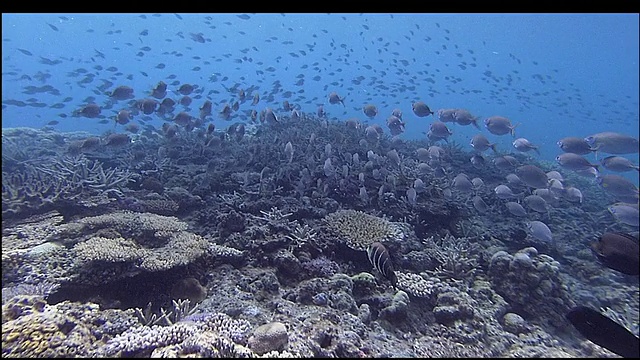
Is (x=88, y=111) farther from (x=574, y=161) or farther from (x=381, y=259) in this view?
(x=574, y=161)

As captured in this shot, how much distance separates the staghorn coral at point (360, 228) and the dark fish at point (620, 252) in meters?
3.05

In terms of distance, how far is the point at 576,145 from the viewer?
8414 mm

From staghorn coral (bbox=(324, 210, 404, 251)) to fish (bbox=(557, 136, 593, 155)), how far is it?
5578 mm

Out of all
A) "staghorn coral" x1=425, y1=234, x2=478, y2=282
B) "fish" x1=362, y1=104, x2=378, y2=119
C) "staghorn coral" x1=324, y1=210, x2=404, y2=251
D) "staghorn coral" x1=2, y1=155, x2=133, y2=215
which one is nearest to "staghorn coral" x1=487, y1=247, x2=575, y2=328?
"staghorn coral" x1=425, y1=234, x2=478, y2=282

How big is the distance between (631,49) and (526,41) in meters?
19.7

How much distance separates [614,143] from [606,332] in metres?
6.87

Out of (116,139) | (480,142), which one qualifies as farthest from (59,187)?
(480,142)

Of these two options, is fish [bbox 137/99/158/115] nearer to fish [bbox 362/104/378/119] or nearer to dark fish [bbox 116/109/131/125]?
dark fish [bbox 116/109/131/125]

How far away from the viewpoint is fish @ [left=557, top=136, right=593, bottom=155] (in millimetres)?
8328

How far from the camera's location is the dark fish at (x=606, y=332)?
11.9 feet

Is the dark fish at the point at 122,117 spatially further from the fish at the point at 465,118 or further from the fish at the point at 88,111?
the fish at the point at 465,118

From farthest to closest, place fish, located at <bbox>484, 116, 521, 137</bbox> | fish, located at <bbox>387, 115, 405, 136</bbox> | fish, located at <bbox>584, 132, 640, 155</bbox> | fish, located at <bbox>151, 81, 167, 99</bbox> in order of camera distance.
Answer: fish, located at <bbox>387, 115, 405, 136</bbox> < fish, located at <bbox>151, 81, 167, 99</bbox> < fish, located at <bbox>484, 116, 521, 137</bbox> < fish, located at <bbox>584, 132, 640, 155</bbox>

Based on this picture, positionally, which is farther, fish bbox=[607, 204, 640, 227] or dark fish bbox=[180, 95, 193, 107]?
dark fish bbox=[180, 95, 193, 107]

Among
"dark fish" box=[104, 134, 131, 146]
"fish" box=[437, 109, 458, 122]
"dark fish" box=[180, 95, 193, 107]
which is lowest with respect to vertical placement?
"dark fish" box=[104, 134, 131, 146]
